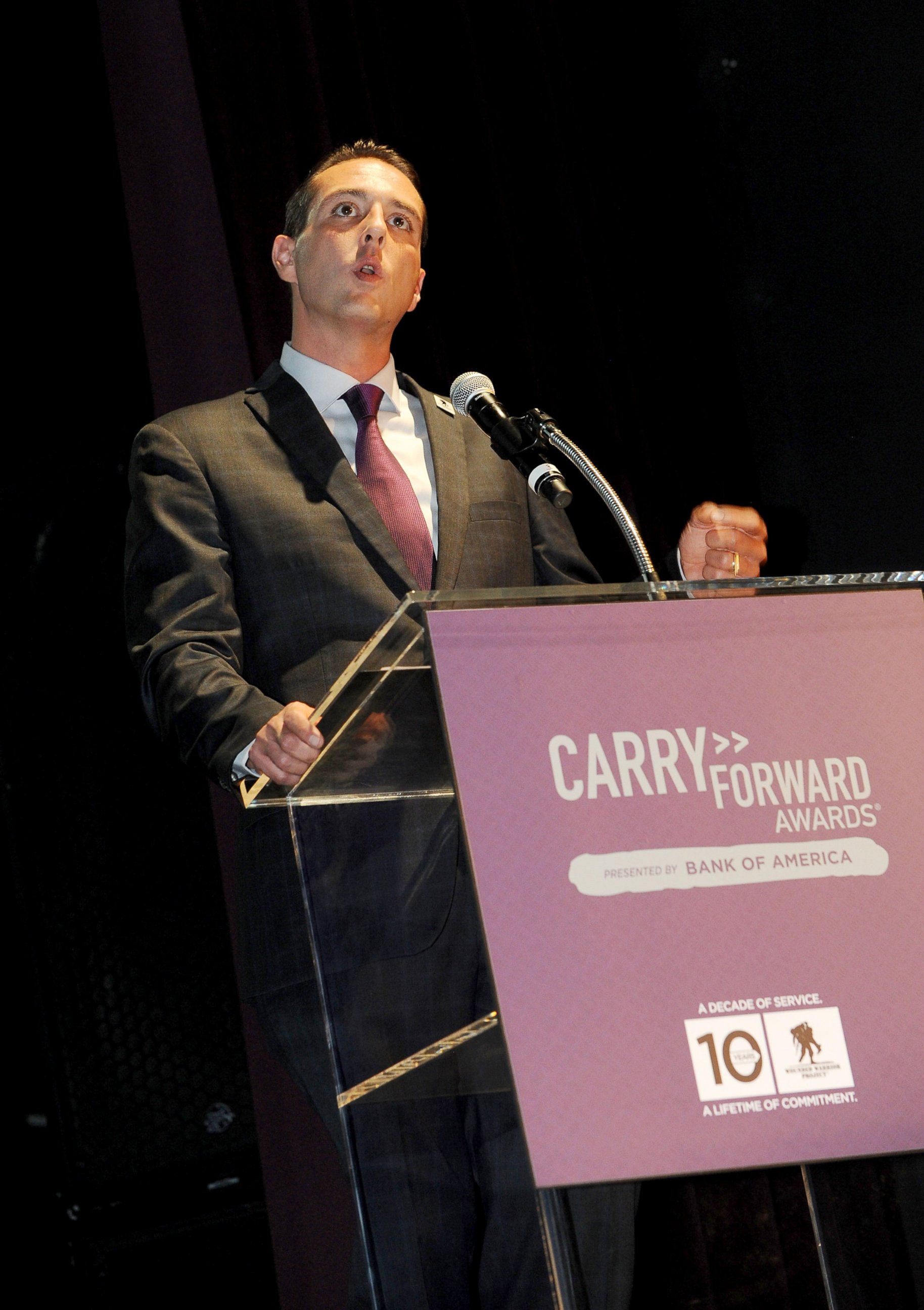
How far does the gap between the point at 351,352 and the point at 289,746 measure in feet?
3.06

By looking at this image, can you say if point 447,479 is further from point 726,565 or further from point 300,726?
point 300,726

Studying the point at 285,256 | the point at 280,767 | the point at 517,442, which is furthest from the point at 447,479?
the point at 280,767

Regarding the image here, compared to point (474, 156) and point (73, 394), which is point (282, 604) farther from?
point (474, 156)

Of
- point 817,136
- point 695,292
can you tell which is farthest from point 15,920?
point 817,136

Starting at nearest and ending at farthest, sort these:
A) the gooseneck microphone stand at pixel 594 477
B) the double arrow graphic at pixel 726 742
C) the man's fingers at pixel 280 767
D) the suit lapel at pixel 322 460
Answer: the double arrow graphic at pixel 726 742
the man's fingers at pixel 280 767
the gooseneck microphone stand at pixel 594 477
the suit lapel at pixel 322 460

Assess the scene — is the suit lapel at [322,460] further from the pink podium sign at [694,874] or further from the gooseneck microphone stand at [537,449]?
the pink podium sign at [694,874]

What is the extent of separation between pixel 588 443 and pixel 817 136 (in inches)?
26.2

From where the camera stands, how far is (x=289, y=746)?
1017mm

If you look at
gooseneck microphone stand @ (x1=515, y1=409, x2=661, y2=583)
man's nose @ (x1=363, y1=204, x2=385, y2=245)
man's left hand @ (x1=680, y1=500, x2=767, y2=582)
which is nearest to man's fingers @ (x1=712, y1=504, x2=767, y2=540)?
man's left hand @ (x1=680, y1=500, x2=767, y2=582)

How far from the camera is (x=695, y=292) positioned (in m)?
2.67

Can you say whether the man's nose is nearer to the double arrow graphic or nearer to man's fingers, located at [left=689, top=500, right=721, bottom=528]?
man's fingers, located at [left=689, top=500, right=721, bottom=528]

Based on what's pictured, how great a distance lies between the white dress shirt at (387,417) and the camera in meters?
1.71

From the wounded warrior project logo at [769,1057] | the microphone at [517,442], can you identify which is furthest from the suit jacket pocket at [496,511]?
the wounded warrior project logo at [769,1057]

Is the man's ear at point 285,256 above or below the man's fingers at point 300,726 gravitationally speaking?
above
